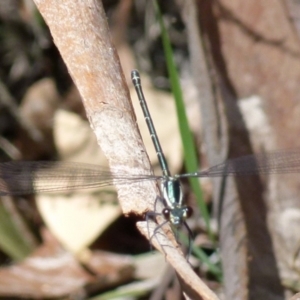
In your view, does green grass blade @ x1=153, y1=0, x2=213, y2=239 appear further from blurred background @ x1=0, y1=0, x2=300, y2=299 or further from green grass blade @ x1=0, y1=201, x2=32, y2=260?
green grass blade @ x1=0, y1=201, x2=32, y2=260

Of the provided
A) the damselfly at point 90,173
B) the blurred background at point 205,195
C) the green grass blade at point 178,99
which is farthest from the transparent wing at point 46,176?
the green grass blade at point 178,99

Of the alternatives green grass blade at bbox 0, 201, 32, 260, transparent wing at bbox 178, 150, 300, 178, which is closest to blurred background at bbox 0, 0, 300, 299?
green grass blade at bbox 0, 201, 32, 260

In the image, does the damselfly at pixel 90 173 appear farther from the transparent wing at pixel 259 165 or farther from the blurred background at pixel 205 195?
the blurred background at pixel 205 195

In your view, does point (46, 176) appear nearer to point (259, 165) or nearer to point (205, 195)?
point (259, 165)

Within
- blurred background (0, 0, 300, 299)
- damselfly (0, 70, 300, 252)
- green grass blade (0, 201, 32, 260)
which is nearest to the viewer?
damselfly (0, 70, 300, 252)

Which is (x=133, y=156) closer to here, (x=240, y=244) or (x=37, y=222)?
(x=240, y=244)

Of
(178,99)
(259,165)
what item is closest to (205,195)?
(259,165)
